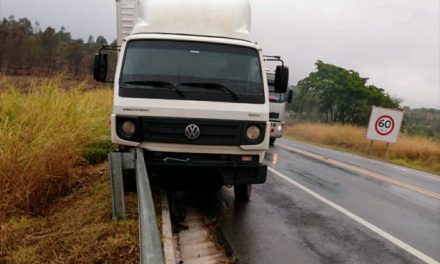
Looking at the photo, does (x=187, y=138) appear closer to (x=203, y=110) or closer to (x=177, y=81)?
(x=203, y=110)

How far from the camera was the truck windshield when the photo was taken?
5.93 meters

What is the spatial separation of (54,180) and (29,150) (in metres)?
0.82

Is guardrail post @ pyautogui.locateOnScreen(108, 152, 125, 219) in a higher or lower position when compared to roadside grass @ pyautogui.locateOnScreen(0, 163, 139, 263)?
higher

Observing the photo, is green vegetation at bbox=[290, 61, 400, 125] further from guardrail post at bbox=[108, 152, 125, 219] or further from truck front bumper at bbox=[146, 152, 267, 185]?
guardrail post at bbox=[108, 152, 125, 219]

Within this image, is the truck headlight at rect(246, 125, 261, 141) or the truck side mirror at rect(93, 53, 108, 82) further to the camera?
the truck side mirror at rect(93, 53, 108, 82)

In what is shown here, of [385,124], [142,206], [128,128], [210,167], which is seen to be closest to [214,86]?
[210,167]

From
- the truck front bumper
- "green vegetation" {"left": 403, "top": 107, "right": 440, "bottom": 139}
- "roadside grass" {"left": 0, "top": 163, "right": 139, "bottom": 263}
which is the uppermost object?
the truck front bumper

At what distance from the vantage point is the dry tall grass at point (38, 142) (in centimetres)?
549

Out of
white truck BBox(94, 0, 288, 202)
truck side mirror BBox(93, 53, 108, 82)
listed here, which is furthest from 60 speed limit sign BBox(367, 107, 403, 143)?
truck side mirror BBox(93, 53, 108, 82)

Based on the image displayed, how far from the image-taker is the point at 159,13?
6.62m

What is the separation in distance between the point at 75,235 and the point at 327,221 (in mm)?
3853

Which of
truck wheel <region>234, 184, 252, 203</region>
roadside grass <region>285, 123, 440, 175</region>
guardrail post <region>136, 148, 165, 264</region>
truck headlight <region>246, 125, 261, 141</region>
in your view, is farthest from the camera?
roadside grass <region>285, 123, 440, 175</region>

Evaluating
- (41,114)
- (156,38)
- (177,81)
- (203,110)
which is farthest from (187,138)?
(41,114)

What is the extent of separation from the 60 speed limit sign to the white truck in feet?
52.8
